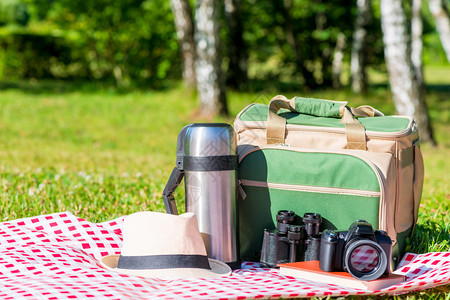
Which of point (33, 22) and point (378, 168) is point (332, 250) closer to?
point (378, 168)

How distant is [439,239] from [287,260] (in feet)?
3.45

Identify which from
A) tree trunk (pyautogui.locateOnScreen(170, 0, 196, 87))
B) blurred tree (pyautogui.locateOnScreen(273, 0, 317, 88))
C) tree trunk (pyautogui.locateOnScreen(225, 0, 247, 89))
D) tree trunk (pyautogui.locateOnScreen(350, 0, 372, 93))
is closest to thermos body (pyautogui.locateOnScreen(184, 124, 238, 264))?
tree trunk (pyautogui.locateOnScreen(170, 0, 196, 87))

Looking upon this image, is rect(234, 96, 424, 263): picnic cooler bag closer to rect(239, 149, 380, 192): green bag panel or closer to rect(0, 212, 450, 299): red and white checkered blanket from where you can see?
rect(239, 149, 380, 192): green bag panel

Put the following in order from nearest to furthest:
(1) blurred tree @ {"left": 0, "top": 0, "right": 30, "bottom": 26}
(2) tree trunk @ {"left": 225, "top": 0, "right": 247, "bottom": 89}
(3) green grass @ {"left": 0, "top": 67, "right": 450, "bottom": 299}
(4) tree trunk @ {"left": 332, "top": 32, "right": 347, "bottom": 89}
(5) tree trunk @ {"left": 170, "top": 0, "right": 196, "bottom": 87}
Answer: (3) green grass @ {"left": 0, "top": 67, "right": 450, "bottom": 299}, (5) tree trunk @ {"left": 170, "top": 0, "right": 196, "bottom": 87}, (2) tree trunk @ {"left": 225, "top": 0, "right": 247, "bottom": 89}, (4) tree trunk @ {"left": 332, "top": 32, "right": 347, "bottom": 89}, (1) blurred tree @ {"left": 0, "top": 0, "right": 30, "bottom": 26}

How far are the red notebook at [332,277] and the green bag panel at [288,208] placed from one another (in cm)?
25

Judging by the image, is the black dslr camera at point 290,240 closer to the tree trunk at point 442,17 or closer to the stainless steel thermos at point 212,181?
the stainless steel thermos at point 212,181

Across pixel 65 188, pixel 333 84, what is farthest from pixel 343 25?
pixel 65 188

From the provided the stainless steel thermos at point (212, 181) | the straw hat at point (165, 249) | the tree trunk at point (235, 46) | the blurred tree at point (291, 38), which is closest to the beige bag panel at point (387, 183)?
the stainless steel thermos at point (212, 181)

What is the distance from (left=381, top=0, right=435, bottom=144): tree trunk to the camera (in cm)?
790

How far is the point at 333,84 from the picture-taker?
50.7 feet

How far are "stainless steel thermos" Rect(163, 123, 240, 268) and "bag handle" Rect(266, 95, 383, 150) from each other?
0.90 ft

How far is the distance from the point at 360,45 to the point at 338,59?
1685 mm

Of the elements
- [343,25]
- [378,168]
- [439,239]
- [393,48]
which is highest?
[343,25]

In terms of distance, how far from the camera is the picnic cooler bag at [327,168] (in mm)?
2740
